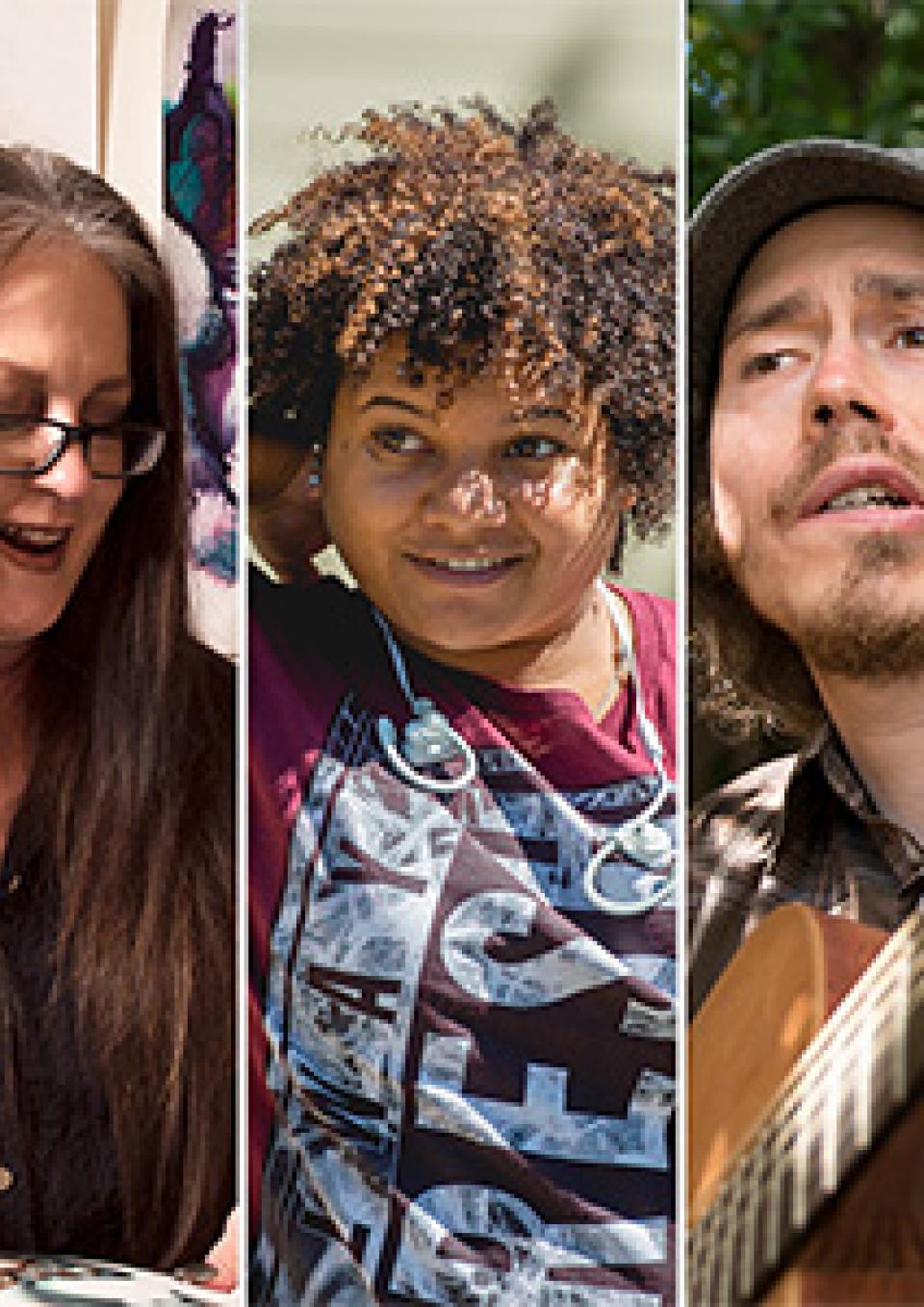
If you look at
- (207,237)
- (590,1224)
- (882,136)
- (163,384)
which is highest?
(882,136)

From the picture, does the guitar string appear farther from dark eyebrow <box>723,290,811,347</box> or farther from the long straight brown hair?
dark eyebrow <box>723,290,811,347</box>

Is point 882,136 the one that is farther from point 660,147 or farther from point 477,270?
point 477,270

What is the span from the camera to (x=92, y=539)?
376 centimetres


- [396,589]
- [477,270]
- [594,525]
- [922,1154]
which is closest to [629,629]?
[594,525]

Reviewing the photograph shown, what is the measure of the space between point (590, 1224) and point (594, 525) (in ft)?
4.02

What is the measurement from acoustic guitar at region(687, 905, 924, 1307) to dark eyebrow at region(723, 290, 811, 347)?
986 millimetres

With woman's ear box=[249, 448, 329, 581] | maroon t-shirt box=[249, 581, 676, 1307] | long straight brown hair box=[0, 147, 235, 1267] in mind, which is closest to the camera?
maroon t-shirt box=[249, 581, 676, 1307]

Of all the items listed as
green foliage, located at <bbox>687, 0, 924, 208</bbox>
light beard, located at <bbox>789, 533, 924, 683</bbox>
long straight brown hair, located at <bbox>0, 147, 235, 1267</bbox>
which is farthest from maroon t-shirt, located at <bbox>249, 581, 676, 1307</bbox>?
green foliage, located at <bbox>687, 0, 924, 208</bbox>

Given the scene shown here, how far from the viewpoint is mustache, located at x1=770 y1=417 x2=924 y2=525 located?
10.6 ft

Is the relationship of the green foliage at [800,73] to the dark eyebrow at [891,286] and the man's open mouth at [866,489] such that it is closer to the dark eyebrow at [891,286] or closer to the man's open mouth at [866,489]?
the dark eyebrow at [891,286]

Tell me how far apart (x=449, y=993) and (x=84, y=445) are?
4.05 ft

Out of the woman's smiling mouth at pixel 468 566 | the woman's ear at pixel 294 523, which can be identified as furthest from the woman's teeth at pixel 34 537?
the woman's smiling mouth at pixel 468 566

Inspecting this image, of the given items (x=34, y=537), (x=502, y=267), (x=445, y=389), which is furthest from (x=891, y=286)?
(x=34, y=537)

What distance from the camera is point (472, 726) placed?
3.51 metres
